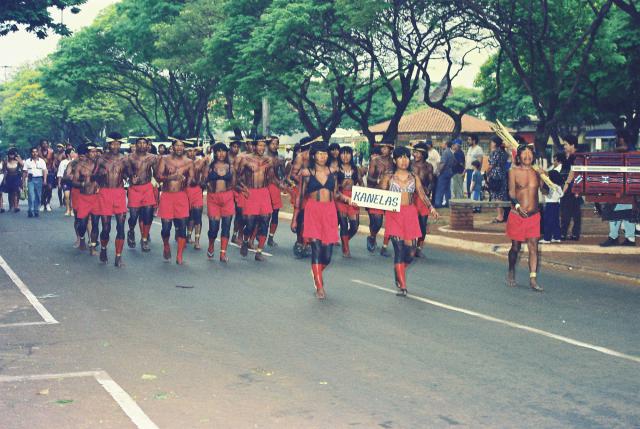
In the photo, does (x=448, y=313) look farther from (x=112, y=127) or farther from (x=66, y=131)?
(x=66, y=131)

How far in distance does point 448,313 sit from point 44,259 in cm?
793

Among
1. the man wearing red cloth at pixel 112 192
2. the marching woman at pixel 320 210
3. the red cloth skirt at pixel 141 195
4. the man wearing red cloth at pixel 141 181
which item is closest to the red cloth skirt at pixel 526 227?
the marching woman at pixel 320 210

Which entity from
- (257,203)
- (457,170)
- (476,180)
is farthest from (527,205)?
(457,170)

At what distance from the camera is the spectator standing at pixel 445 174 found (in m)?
27.2

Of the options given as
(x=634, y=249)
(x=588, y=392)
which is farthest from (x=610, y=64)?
(x=588, y=392)

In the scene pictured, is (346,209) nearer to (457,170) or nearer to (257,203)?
(257,203)

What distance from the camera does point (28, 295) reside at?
488 inches

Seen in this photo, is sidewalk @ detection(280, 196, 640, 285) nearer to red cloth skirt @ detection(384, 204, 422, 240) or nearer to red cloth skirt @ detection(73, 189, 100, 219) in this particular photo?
red cloth skirt @ detection(384, 204, 422, 240)

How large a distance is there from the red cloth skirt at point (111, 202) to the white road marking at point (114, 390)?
7849 mm

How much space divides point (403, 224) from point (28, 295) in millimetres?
4512

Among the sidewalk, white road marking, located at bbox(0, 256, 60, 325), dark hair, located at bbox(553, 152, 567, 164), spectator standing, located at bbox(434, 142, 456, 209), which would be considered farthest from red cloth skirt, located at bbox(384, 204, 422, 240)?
spectator standing, located at bbox(434, 142, 456, 209)

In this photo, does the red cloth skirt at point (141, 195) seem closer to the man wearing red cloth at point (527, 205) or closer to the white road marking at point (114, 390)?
the man wearing red cloth at point (527, 205)

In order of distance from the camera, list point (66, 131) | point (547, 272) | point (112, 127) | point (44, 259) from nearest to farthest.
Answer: point (547, 272) < point (44, 259) < point (112, 127) < point (66, 131)

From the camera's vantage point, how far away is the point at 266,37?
31.1m
